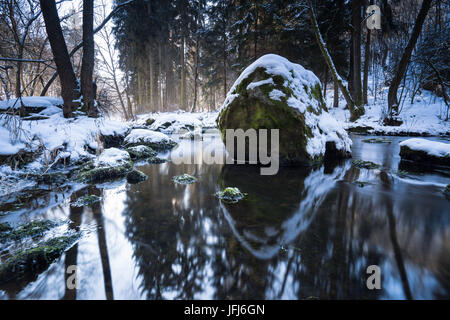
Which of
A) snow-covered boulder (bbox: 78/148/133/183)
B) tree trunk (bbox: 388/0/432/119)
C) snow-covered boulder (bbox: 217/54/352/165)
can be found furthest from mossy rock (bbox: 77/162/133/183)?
tree trunk (bbox: 388/0/432/119)

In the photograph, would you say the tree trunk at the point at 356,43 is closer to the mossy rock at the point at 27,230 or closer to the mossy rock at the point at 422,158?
the mossy rock at the point at 422,158

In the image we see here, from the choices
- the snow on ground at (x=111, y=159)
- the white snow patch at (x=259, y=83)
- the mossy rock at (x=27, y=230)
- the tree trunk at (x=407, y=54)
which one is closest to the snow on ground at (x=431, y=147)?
the white snow patch at (x=259, y=83)

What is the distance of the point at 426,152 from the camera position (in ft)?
17.8

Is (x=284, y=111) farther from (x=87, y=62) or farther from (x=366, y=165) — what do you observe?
(x=87, y=62)

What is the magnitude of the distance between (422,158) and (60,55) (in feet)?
38.9

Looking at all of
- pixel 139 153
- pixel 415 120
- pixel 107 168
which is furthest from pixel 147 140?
pixel 415 120

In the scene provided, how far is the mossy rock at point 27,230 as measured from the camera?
7.57 ft

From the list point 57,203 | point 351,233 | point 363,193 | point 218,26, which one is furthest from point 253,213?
point 218,26

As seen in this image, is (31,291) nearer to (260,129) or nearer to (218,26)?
(260,129)

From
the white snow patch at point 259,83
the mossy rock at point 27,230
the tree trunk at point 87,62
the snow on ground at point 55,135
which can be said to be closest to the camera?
the mossy rock at point 27,230

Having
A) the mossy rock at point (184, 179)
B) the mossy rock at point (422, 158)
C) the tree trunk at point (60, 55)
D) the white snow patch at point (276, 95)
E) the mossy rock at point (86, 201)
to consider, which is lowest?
the mossy rock at point (86, 201)

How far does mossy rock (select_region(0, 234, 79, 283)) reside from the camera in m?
1.72

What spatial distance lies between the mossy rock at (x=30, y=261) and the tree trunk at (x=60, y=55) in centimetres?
712

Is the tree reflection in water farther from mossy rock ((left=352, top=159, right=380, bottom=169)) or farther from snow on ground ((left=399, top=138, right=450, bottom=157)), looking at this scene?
snow on ground ((left=399, top=138, right=450, bottom=157))
